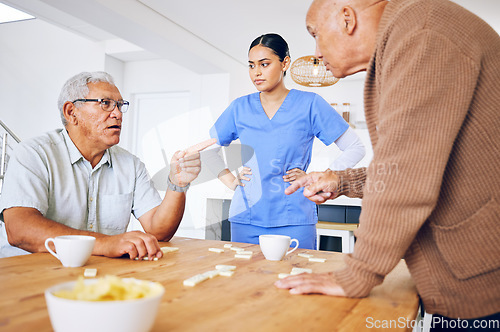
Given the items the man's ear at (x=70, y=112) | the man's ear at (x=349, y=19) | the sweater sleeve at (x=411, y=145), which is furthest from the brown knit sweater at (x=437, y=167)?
the man's ear at (x=70, y=112)

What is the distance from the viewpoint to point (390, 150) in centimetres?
78

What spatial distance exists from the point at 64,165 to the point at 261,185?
86cm

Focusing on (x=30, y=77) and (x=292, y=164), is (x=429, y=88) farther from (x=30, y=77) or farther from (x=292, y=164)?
(x=30, y=77)

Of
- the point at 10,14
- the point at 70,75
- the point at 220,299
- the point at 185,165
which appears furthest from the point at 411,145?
the point at 70,75

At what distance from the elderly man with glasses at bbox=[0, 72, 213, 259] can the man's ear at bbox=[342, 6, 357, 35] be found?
2.22ft

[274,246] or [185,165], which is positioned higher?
[185,165]

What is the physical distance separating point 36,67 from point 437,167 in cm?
680

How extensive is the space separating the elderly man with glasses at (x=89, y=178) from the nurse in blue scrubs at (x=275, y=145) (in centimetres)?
41

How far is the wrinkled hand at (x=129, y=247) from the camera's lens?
1.13 metres

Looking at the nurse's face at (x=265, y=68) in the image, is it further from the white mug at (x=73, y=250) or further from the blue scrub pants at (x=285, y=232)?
the white mug at (x=73, y=250)

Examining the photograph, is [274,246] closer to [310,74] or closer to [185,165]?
[185,165]

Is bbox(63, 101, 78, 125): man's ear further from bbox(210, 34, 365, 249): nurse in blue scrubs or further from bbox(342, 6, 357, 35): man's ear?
bbox(342, 6, 357, 35): man's ear

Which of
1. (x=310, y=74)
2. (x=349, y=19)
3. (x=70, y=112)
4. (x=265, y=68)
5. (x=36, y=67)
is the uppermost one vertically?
(x=36, y=67)

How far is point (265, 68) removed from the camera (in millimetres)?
2061
